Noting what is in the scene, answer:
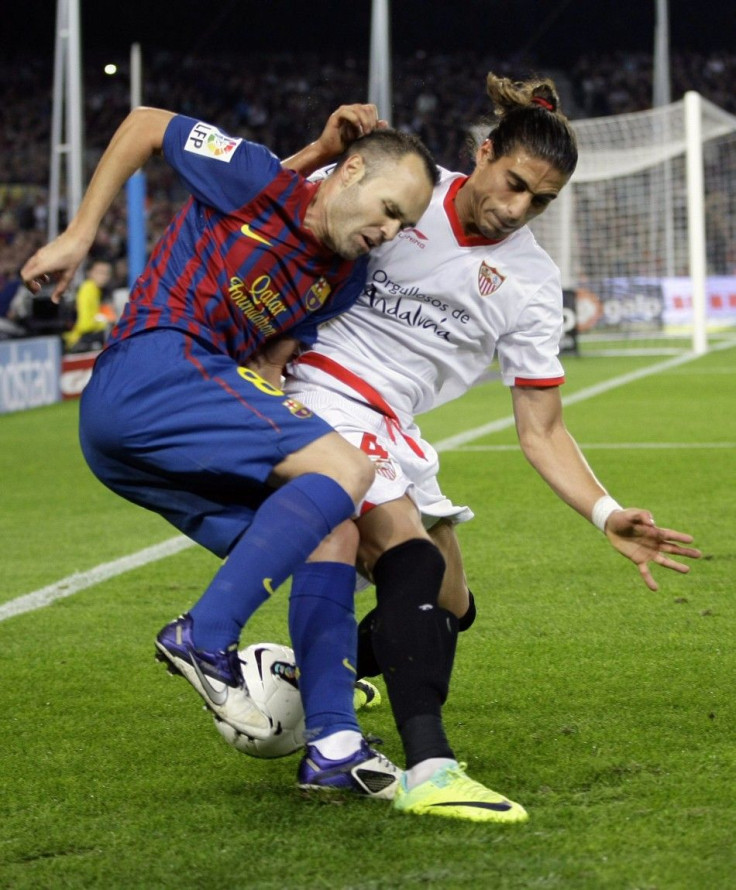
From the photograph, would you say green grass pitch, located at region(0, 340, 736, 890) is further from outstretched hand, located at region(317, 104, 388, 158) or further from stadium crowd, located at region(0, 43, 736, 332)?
stadium crowd, located at region(0, 43, 736, 332)

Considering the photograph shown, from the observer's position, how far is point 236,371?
2918mm

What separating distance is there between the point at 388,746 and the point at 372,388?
2.78ft

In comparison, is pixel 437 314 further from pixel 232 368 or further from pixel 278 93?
pixel 278 93

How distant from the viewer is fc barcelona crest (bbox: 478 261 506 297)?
11.2 feet

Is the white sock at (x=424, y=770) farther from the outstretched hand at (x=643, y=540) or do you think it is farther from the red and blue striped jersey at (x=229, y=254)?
the red and blue striped jersey at (x=229, y=254)

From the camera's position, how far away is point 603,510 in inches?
129

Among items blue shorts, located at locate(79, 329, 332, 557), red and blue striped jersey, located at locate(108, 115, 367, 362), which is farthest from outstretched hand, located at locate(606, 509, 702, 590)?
red and blue striped jersey, located at locate(108, 115, 367, 362)

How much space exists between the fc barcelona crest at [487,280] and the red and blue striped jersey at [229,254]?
45 cm

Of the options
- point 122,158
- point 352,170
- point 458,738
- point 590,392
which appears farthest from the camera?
point 590,392

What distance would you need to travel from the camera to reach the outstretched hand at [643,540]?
312 centimetres

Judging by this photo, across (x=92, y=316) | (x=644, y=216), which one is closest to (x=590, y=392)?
(x=92, y=316)

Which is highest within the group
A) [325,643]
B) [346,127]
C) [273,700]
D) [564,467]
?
[346,127]

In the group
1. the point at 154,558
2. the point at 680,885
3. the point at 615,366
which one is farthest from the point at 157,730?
the point at 615,366

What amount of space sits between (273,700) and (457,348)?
998mm
